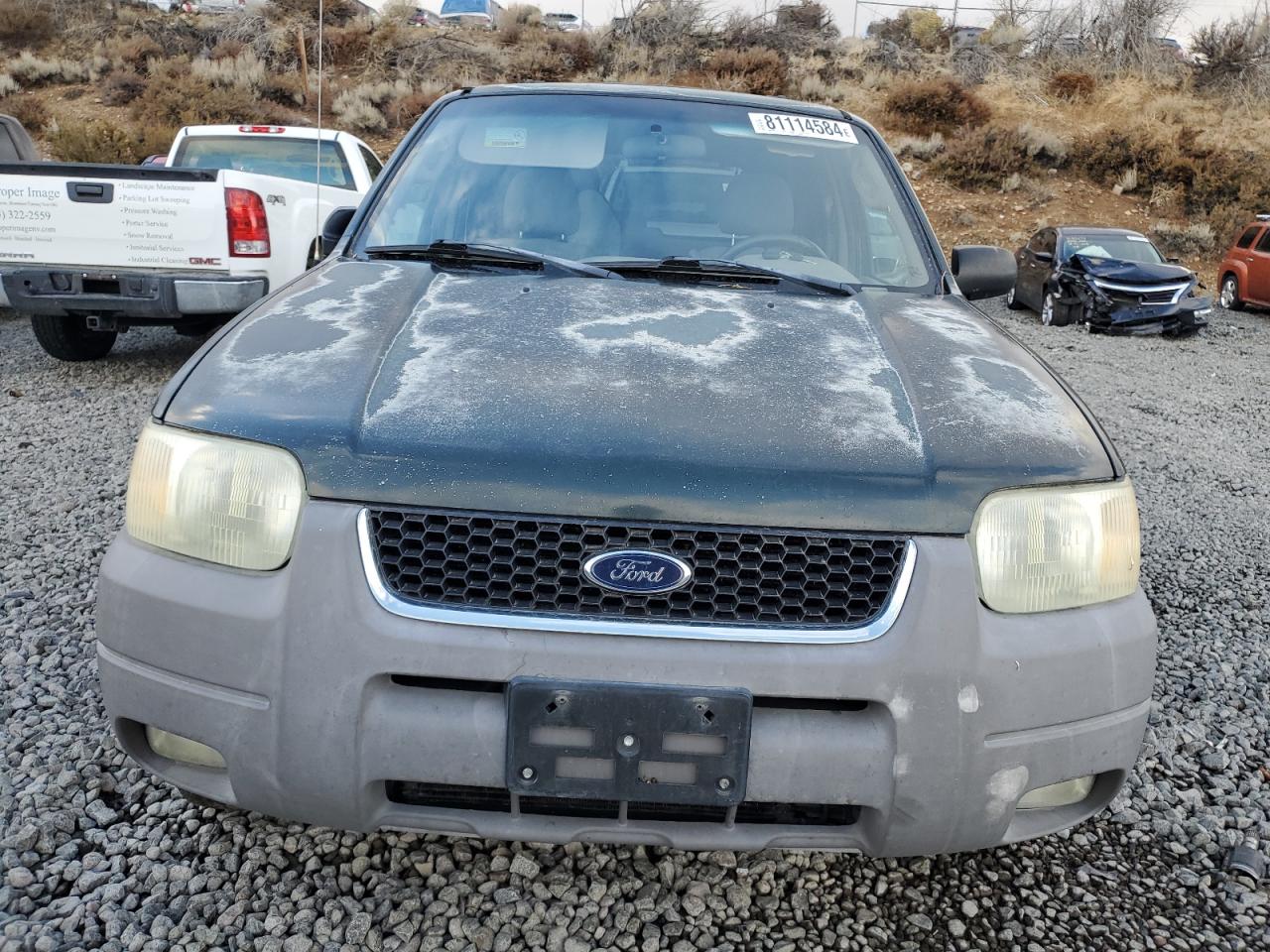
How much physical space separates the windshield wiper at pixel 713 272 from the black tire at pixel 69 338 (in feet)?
18.0

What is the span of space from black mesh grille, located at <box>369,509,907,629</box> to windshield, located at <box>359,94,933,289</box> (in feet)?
4.13

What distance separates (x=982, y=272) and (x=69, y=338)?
634 cm

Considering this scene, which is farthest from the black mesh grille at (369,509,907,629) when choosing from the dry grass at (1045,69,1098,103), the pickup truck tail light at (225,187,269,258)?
the dry grass at (1045,69,1098,103)

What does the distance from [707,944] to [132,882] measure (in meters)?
1.18

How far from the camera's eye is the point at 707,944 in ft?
6.44

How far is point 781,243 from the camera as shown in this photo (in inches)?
115

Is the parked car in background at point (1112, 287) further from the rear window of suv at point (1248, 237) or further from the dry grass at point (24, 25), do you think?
the dry grass at point (24, 25)

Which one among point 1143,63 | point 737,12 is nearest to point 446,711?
point 737,12

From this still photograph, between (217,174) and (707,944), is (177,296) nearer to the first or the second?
(217,174)

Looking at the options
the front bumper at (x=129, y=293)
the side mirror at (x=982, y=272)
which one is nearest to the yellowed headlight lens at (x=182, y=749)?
the side mirror at (x=982, y=272)

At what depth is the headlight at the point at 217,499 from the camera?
5.59 ft

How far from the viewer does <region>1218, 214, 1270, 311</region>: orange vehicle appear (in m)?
15.3

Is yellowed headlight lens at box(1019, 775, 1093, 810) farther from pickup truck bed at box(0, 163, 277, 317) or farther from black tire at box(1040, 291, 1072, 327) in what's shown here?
black tire at box(1040, 291, 1072, 327)

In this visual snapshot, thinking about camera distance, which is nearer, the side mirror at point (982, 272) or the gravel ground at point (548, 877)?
the gravel ground at point (548, 877)
